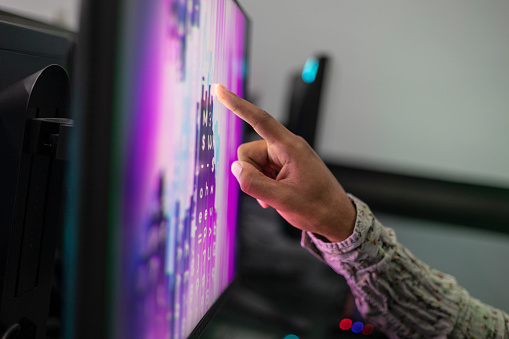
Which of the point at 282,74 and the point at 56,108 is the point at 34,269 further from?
the point at 282,74

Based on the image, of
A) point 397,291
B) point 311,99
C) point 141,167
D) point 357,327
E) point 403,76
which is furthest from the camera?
point 403,76

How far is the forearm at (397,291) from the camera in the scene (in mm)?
587

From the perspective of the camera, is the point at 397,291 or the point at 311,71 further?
the point at 311,71

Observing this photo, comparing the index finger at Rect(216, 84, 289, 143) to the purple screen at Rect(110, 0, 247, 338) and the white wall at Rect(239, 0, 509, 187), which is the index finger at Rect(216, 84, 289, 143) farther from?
the white wall at Rect(239, 0, 509, 187)

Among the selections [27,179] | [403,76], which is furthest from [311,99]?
[403,76]

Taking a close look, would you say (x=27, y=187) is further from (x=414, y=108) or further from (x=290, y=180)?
(x=414, y=108)

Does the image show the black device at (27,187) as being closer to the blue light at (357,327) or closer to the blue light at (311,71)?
the blue light at (357,327)

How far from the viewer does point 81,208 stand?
0.77ft

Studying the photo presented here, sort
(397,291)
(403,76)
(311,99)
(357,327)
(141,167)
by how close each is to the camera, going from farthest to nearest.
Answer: (403,76), (311,99), (357,327), (397,291), (141,167)

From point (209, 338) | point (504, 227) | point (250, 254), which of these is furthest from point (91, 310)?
point (504, 227)

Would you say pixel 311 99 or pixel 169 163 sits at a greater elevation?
pixel 311 99

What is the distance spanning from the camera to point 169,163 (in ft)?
1.06

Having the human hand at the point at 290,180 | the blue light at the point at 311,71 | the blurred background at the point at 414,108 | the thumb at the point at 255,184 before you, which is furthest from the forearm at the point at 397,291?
the blurred background at the point at 414,108

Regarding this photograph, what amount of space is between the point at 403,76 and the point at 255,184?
152cm
